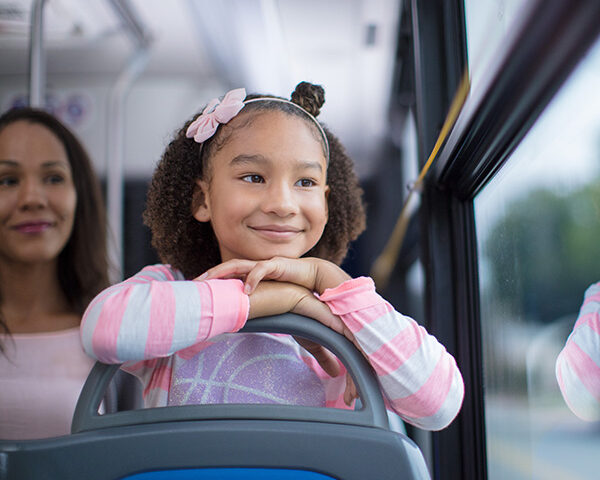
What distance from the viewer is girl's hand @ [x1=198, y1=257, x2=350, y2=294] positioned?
0.86 metres

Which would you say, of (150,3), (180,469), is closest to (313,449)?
(180,469)

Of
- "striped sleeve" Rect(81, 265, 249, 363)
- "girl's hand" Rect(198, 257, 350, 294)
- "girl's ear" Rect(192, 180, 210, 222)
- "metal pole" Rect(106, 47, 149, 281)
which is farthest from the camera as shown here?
"metal pole" Rect(106, 47, 149, 281)

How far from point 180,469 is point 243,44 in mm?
2083

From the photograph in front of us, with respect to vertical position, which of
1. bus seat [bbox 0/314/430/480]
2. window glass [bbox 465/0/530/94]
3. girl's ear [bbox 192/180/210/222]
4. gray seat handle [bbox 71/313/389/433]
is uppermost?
window glass [bbox 465/0/530/94]

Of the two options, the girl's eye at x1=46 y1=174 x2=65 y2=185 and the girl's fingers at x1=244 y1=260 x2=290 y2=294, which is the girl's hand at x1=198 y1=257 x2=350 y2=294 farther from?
the girl's eye at x1=46 y1=174 x2=65 y2=185

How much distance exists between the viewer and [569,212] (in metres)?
0.72

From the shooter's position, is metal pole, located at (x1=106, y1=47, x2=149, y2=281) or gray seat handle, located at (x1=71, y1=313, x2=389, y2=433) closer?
gray seat handle, located at (x1=71, y1=313, x2=389, y2=433)

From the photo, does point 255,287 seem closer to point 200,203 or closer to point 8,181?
point 200,203

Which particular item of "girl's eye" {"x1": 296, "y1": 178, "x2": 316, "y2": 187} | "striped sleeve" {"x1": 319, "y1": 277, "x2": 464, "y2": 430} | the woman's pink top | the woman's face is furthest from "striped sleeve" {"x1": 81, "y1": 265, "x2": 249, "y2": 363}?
the woman's face

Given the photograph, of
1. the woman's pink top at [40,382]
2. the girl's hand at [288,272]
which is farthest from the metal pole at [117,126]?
the girl's hand at [288,272]

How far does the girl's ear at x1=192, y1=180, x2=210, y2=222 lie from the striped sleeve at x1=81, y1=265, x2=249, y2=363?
0.30 meters

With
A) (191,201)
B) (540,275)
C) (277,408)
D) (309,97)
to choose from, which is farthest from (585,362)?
(191,201)

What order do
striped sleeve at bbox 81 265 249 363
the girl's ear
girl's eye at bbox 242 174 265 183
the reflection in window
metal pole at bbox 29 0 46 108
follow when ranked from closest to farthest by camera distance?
the reflection in window → striped sleeve at bbox 81 265 249 363 → girl's eye at bbox 242 174 265 183 → the girl's ear → metal pole at bbox 29 0 46 108

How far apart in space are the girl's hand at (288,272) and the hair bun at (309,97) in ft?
0.98
